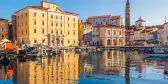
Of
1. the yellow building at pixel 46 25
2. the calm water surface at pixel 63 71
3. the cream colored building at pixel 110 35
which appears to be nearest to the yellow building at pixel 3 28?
the yellow building at pixel 46 25

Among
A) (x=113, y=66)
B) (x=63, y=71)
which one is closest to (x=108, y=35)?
(x=113, y=66)

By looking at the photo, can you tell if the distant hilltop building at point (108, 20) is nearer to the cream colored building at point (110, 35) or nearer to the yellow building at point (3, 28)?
the cream colored building at point (110, 35)

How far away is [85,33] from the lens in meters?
86.2

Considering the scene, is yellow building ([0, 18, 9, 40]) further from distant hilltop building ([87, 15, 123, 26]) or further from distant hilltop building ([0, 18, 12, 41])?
distant hilltop building ([87, 15, 123, 26])

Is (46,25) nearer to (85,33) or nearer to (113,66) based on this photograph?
(85,33)

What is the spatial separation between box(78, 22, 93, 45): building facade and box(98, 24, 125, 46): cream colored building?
3908 millimetres

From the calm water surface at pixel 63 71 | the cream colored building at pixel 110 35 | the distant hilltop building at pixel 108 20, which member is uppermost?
the distant hilltop building at pixel 108 20

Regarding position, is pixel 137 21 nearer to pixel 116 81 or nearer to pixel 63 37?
pixel 63 37

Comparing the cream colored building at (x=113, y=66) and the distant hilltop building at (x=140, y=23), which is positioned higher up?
the distant hilltop building at (x=140, y=23)

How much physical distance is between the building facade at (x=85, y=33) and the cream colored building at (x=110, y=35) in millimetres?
3908

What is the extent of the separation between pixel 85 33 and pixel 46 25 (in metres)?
22.8

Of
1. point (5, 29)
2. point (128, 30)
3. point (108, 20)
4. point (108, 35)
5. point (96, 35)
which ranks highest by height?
point (108, 20)

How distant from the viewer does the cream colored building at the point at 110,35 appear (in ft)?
281

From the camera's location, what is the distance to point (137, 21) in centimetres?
13412
